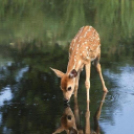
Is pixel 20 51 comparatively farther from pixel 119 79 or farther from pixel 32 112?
pixel 32 112

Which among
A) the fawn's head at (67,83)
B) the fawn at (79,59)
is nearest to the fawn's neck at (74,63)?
the fawn at (79,59)

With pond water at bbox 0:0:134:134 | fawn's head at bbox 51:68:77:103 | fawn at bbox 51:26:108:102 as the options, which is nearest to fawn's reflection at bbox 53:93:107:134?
pond water at bbox 0:0:134:134

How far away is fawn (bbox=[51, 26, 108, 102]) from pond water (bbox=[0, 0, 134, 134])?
345mm

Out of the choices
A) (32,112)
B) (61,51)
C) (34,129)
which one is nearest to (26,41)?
(61,51)

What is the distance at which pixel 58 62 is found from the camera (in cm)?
1280

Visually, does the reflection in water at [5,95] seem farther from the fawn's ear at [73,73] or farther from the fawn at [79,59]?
the fawn's ear at [73,73]

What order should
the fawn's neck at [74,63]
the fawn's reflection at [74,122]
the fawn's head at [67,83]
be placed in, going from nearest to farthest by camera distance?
the fawn's reflection at [74,122] < the fawn's head at [67,83] < the fawn's neck at [74,63]

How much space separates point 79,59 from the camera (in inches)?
352

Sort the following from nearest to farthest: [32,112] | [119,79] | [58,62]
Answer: [32,112], [119,79], [58,62]

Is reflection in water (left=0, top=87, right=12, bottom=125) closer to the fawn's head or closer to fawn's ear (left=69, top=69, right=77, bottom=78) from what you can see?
the fawn's head

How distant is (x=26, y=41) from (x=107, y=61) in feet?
12.3

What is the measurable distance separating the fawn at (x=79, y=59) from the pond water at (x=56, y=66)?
1.13ft

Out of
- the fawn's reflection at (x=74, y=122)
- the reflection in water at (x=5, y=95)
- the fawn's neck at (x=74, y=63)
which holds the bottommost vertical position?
the fawn's reflection at (x=74, y=122)

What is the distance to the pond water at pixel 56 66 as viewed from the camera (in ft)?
26.0
